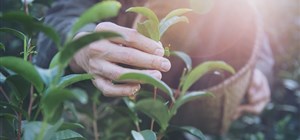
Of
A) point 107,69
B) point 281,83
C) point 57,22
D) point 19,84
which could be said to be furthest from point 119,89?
point 281,83

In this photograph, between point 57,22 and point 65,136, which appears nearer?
point 65,136

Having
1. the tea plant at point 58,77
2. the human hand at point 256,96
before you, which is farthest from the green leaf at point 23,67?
the human hand at point 256,96

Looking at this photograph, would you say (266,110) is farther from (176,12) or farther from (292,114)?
(176,12)

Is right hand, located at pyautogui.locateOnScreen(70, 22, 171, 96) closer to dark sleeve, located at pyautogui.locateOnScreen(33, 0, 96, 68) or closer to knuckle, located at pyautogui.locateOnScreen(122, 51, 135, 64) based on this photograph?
knuckle, located at pyautogui.locateOnScreen(122, 51, 135, 64)

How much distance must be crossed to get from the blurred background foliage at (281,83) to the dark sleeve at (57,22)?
34cm

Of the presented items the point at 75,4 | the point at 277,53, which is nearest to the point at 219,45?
the point at 75,4

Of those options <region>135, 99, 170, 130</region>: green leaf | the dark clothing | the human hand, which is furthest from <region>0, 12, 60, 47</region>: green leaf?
the human hand

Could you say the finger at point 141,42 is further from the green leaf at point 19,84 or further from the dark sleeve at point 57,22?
the dark sleeve at point 57,22

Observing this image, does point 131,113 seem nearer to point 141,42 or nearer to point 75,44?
point 141,42

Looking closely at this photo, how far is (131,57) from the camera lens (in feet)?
2.02

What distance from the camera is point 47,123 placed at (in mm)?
459

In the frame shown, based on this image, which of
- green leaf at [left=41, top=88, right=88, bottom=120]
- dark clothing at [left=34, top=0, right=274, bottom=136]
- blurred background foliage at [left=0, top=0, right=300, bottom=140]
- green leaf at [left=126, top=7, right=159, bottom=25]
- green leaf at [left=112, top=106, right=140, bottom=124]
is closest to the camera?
green leaf at [left=41, top=88, right=88, bottom=120]

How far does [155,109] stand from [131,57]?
12cm

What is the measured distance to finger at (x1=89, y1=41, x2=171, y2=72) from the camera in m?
0.60
